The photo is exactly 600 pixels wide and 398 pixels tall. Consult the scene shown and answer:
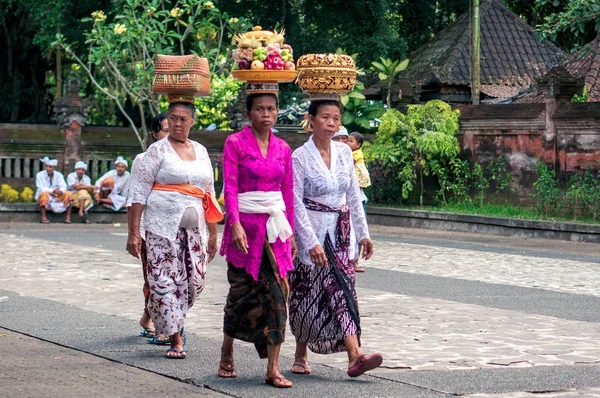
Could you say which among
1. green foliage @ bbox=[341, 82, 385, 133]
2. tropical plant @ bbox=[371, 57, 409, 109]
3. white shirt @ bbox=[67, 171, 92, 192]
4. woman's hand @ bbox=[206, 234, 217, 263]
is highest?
tropical plant @ bbox=[371, 57, 409, 109]

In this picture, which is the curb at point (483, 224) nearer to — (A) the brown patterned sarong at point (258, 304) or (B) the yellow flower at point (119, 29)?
(B) the yellow flower at point (119, 29)

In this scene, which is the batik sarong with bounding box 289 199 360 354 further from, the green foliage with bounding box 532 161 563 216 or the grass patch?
the green foliage with bounding box 532 161 563 216

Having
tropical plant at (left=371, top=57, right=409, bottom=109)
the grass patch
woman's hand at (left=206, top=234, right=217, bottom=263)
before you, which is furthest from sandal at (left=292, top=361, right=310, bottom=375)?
tropical plant at (left=371, top=57, right=409, bottom=109)

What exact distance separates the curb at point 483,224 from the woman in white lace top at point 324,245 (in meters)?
13.3

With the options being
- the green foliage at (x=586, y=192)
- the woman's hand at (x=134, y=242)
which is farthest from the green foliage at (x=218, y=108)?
the woman's hand at (x=134, y=242)

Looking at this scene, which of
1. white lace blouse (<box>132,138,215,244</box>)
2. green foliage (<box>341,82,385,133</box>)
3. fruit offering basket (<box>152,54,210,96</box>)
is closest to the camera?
white lace blouse (<box>132,138,215,244</box>)

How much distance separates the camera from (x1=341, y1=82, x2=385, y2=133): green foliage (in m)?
28.3

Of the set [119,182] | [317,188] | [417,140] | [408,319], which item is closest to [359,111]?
[417,140]

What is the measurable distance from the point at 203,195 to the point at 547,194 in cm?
1500

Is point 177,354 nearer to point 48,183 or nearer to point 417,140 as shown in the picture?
point 48,183

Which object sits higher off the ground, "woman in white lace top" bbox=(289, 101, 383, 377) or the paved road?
"woman in white lace top" bbox=(289, 101, 383, 377)

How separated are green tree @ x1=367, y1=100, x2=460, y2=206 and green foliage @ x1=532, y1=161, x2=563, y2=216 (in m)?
2.63

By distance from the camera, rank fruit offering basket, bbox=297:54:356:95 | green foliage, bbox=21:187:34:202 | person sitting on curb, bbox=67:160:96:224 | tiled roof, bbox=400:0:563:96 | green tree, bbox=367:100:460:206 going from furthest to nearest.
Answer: tiled roof, bbox=400:0:563:96 < green foliage, bbox=21:187:34:202 < green tree, bbox=367:100:460:206 < person sitting on curb, bbox=67:160:96:224 < fruit offering basket, bbox=297:54:356:95

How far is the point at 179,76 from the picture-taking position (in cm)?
848
